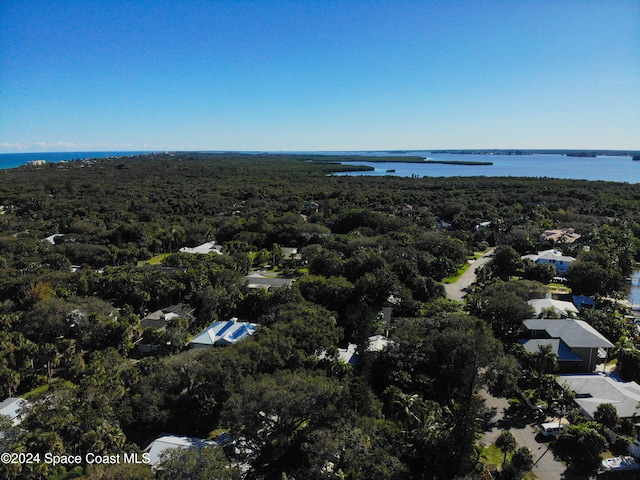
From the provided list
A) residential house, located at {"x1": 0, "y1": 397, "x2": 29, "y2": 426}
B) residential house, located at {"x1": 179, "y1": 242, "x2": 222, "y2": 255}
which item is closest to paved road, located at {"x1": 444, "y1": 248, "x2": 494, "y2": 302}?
residential house, located at {"x1": 179, "y1": 242, "x2": 222, "y2": 255}

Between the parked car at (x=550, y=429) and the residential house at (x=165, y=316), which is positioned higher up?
the residential house at (x=165, y=316)

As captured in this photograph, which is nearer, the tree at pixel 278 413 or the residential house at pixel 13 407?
the tree at pixel 278 413

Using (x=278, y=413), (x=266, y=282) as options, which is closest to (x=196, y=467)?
(x=278, y=413)

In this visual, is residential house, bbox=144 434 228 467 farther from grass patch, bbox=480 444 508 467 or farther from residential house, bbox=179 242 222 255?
residential house, bbox=179 242 222 255

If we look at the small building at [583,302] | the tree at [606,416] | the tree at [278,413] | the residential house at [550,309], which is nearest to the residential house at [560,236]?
the small building at [583,302]

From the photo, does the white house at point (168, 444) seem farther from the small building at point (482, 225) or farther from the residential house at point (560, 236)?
the small building at point (482, 225)

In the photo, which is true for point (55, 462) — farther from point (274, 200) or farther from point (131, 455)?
point (274, 200)

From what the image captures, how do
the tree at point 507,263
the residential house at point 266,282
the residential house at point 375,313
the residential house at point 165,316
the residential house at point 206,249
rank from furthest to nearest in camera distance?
the residential house at point 206,249, the tree at point 507,263, the residential house at point 266,282, the residential house at point 165,316, the residential house at point 375,313
